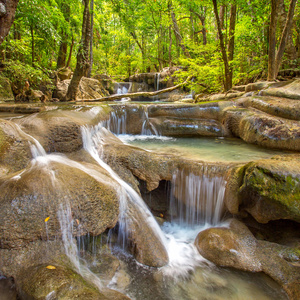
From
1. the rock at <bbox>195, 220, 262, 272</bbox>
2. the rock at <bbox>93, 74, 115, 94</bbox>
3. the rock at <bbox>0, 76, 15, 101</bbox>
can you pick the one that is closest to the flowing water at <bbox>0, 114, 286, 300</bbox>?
the rock at <bbox>195, 220, 262, 272</bbox>

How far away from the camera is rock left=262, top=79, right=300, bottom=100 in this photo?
6378 mm

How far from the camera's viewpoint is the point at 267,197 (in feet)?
10.9

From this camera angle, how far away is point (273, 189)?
3295 mm

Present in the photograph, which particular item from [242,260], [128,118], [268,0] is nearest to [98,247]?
[242,260]

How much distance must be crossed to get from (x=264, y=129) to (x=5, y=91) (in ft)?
35.8

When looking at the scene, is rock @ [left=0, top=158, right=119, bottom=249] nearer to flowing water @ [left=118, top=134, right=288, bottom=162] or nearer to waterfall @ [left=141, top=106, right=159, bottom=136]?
flowing water @ [left=118, top=134, right=288, bottom=162]

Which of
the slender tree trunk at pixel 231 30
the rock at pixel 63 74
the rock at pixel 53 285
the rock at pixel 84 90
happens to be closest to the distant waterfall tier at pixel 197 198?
the rock at pixel 53 285

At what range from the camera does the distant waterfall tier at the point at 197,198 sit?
4111 millimetres

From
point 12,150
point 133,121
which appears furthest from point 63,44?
point 12,150

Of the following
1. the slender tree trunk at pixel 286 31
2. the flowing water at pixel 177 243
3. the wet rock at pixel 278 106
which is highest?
the slender tree trunk at pixel 286 31

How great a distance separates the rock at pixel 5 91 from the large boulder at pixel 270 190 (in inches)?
416

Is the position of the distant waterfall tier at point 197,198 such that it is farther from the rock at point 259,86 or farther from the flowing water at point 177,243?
the rock at point 259,86

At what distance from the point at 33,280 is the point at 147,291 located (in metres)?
1.46

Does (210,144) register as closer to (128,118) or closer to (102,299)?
(128,118)
